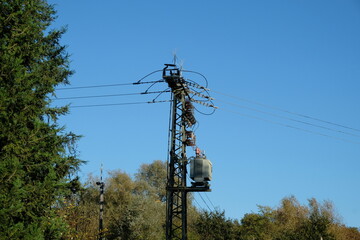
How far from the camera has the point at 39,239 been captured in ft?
52.0

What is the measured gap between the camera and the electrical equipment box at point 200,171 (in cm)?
2148

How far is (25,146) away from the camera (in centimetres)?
1703

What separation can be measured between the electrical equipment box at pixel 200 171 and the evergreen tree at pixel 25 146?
5283mm

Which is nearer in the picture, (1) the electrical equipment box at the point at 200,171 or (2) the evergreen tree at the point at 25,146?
(2) the evergreen tree at the point at 25,146

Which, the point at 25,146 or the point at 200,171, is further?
the point at 200,171

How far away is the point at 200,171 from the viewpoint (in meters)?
21.6

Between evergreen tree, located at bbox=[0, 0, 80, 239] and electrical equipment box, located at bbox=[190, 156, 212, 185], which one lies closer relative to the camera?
evergreen tree, located at bbox=[0, 0, 80, 239]

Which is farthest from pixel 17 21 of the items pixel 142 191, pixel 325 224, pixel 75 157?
pixel 142 191

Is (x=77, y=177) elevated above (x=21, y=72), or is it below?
below

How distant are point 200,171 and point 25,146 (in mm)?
8049

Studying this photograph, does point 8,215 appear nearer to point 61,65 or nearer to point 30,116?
point 30,116

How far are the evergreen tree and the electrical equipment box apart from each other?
5283mm

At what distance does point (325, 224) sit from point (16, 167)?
27.8 metres

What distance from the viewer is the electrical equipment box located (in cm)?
2148
